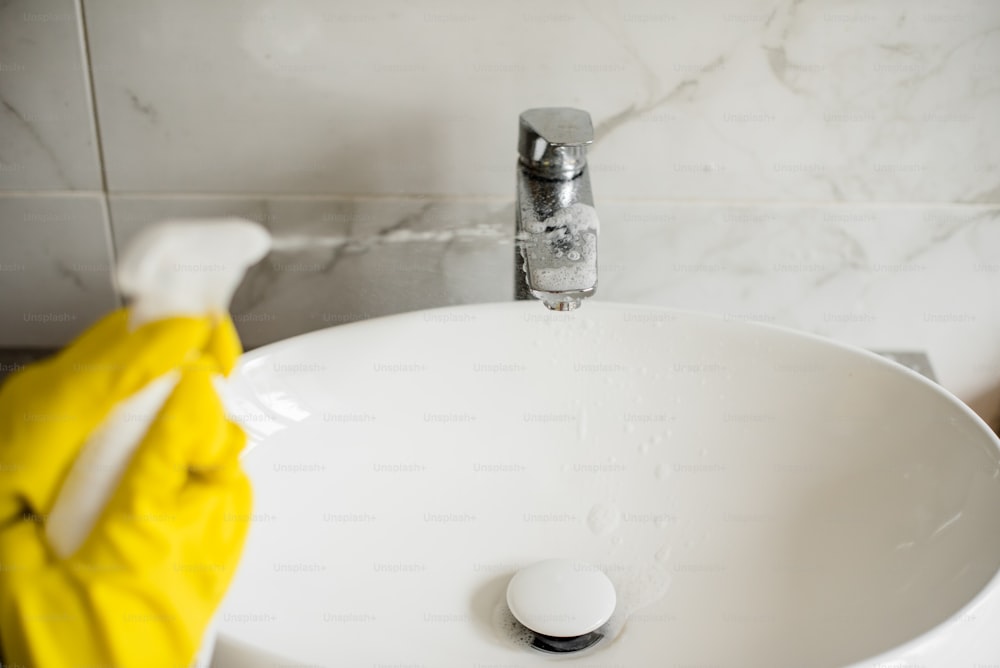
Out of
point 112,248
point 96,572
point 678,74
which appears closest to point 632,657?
point 96,572

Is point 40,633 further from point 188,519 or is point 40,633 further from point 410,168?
point 410,168


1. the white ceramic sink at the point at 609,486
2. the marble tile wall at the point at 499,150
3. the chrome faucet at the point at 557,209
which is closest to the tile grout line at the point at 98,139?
the marble tile wall at the point at 499,150

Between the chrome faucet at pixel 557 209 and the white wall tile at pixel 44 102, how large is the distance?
0.36 metres

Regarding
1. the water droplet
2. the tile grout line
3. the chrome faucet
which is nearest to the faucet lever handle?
the chrome faucet

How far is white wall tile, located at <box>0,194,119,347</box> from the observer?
2.48 feet

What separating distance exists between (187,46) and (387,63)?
6.0 inches

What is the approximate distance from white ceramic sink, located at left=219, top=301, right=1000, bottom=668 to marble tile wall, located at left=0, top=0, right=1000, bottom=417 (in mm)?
126

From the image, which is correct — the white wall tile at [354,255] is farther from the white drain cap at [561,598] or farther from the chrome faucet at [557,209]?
the white drain cap at [561,598]

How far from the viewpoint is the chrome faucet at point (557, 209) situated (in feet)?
1.92

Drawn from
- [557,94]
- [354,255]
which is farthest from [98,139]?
[557,94]

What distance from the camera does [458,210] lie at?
2.45 feet

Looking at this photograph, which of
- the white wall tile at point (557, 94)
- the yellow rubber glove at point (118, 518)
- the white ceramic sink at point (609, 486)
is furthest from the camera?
the white wall tile at point (557, 94)

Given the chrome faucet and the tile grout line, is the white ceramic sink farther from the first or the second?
the tile grout line

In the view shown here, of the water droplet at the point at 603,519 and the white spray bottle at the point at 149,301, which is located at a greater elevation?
the white spray bottle at the point at 149,301
